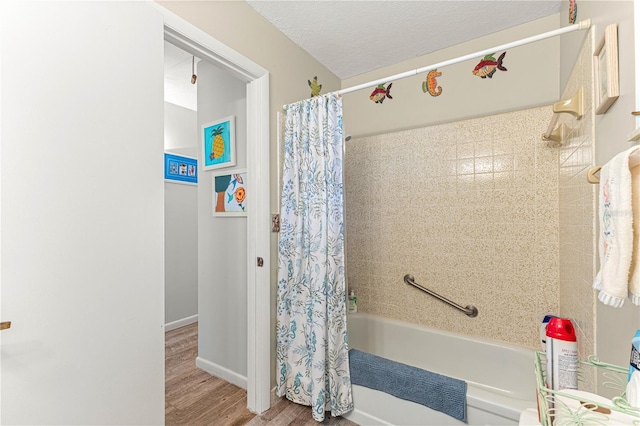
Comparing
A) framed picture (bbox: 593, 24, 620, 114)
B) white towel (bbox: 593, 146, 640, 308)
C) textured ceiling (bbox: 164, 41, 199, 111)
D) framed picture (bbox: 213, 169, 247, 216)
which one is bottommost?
white towel (bbox: 593, 146, 640, 308)

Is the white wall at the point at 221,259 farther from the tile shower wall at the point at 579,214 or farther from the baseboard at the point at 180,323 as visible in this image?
the tile shower wall at the point at 579,214

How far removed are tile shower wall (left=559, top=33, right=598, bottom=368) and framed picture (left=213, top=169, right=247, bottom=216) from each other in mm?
1833

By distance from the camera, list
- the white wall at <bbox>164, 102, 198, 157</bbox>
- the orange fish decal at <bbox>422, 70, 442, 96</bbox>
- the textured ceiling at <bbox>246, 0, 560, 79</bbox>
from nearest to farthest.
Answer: the textured ceiling at <bbox>246, 0, 560, 79</bbox> → the orange fish decal at <bbox>422, 70, 442, 96</bbox> → the white wall at <bbox>164, 102, 198, 157</bbox>

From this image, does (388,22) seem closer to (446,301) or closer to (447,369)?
(446,301)

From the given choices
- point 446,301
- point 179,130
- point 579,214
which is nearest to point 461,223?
point 446,301

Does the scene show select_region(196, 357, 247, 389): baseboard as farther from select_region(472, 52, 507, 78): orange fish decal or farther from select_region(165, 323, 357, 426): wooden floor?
select_region(472, 52, 507, 78): orange fish decal

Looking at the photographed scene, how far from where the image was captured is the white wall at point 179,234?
3.21m

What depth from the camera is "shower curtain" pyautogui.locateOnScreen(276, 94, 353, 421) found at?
1.69 metres

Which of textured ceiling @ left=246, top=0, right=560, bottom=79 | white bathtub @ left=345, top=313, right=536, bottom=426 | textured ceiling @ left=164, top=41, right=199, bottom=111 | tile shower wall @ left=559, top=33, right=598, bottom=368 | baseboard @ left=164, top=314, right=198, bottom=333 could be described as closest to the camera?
tile shower wall @ left=559, top=33, right=598, bottom=368

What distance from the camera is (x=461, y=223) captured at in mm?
2113

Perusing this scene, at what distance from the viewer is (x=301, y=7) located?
1.75m

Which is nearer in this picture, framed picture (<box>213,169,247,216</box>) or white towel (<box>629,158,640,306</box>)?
white towel (<box>629,158,640,306</box>)

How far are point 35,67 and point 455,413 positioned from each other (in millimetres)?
2140

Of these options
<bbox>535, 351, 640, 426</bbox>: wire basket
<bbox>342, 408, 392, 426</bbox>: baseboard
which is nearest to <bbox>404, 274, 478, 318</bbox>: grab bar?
<bbox>342, 408, 392, 426</bbox>: baseboard
